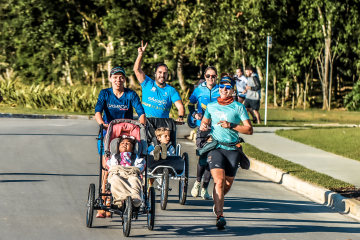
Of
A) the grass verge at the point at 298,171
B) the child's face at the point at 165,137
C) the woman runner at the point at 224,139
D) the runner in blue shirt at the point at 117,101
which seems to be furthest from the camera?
the grass verge at the point at 298,171

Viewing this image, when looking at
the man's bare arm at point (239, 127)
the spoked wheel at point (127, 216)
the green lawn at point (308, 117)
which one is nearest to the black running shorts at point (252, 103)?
the green lawn at point (308, 117)

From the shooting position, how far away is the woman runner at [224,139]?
23.1 feet

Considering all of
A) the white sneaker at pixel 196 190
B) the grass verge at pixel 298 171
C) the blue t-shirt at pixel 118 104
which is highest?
the blue t-shirt at pixel 118 104

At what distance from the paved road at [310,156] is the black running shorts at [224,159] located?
11.3 ft

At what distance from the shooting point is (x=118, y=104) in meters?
7.70

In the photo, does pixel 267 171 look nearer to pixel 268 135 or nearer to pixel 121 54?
pixel 268 135

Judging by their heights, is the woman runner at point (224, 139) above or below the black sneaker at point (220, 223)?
above

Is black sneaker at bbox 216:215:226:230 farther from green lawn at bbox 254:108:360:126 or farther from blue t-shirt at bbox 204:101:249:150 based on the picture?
green lawn at bbox 254:108:360:126

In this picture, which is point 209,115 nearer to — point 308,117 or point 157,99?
point 157,99

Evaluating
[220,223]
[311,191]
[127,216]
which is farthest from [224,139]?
[311,191]

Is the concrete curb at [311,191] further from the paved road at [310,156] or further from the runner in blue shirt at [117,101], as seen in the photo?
the runner in blue shirt at [117,101]

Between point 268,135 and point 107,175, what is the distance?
33.9 ft

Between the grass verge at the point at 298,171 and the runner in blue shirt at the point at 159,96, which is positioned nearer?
the runner in blue shirt at the point at 159,96

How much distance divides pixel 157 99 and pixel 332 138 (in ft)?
29.6
